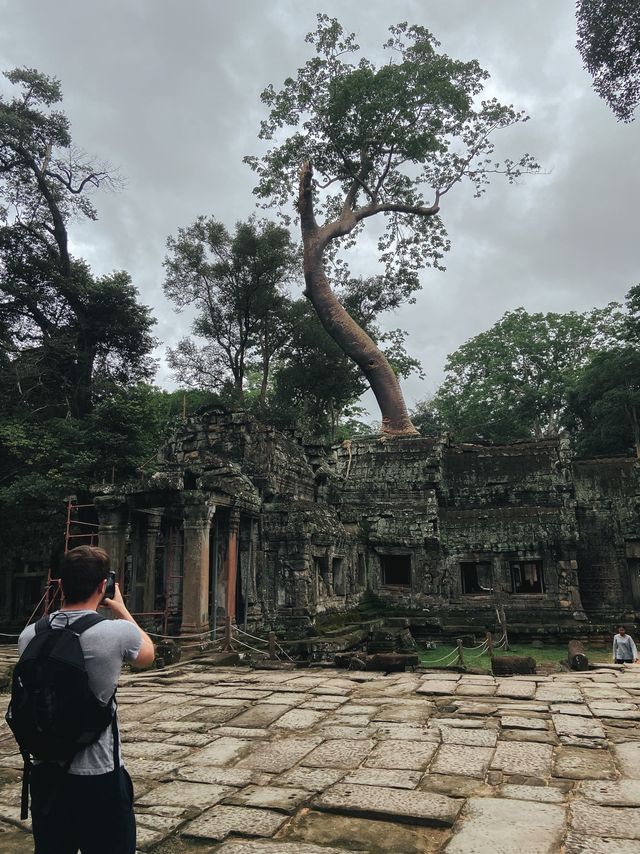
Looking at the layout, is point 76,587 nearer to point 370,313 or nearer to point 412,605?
point 412,605

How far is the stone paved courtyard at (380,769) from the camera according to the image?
3332mm

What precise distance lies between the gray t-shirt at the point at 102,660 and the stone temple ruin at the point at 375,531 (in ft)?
29.6

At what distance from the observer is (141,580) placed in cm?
1276

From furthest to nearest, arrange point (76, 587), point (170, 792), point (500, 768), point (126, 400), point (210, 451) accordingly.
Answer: point (126, 400)
point (210, 451)
point (500, 768)
point (170, 792)
point (76, 587)

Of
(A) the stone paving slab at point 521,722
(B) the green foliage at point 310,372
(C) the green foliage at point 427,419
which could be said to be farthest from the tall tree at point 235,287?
(A) the stone paving slab at point 521,722

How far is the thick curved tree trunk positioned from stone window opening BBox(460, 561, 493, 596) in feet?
24.1

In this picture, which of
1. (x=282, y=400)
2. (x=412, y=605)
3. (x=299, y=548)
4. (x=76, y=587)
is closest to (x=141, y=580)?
(x=299, y=548)

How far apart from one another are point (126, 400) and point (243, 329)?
11.2m

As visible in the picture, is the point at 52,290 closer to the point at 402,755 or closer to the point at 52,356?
the point at 52,356

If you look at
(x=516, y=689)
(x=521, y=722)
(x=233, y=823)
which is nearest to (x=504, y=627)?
(x=516, y=689)

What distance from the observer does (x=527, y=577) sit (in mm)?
21016

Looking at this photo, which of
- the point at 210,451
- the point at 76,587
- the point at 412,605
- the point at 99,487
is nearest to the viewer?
the point at 76,587

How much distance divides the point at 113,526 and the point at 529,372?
29546mm

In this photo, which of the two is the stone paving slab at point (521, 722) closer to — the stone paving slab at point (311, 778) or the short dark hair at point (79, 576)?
the stone paving slab at point (311, 778)
